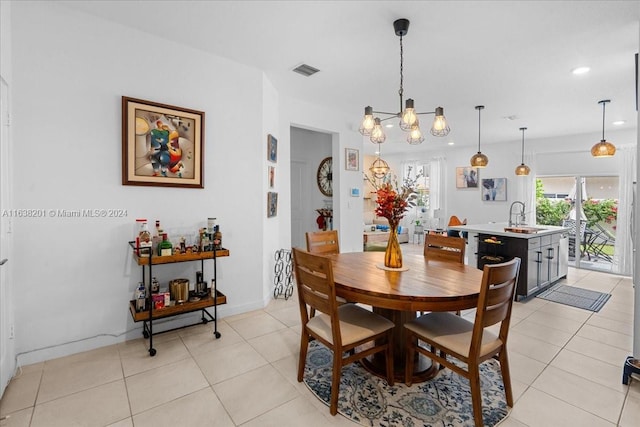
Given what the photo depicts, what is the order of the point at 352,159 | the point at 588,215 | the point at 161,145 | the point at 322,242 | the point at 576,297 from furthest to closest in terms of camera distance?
the point at 588,215 < the point at 352,159 < the point at 576,297 < the point at 322,242 < the point at 161,145

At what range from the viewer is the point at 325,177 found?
6.01 m

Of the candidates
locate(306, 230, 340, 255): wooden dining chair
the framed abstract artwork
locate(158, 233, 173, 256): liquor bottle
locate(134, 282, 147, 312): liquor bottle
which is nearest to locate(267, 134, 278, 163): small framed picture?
the framed abstract artwork

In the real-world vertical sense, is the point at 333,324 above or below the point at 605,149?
below

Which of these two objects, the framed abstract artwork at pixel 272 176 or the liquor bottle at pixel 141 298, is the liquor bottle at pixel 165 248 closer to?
the liquor bottle at pixel 141 298

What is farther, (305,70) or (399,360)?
(305,70)

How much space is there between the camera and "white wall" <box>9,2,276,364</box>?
228cm

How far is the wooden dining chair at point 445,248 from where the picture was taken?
8.87 feet

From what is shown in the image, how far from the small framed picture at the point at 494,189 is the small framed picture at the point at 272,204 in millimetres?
5977

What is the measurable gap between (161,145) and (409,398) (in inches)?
109

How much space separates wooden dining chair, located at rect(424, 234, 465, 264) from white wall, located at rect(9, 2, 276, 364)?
2.10 metres

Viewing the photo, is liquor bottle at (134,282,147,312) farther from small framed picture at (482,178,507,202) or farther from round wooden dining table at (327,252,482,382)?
small framed picture at (482,178,507,202)

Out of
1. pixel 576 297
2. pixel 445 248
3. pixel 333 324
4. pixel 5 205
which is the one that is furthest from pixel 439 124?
pixel 576 297

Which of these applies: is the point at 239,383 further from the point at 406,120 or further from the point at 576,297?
the point at 576,297

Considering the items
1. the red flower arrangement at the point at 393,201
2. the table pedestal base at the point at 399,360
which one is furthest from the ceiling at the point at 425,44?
the table pedestal base at the point at 399,360
